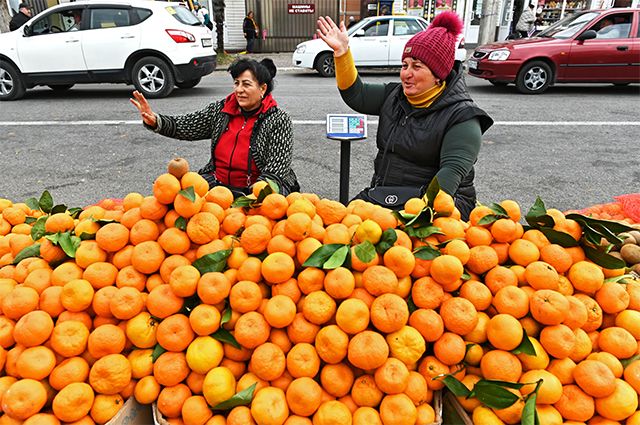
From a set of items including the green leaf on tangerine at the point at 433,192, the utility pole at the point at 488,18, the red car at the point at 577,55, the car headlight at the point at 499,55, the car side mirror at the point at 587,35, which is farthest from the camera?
the utility pole at the point at 488,18

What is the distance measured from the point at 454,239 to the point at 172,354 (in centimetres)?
107

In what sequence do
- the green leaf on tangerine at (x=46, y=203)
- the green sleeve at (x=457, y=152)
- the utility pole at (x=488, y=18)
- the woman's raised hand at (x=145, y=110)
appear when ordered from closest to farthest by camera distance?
the green leaf on tangerine at (x=46, y=203) → the green sleeve at (x=457, y=152) → the woman's raised hand at (x=145, y=110) → the utility pole at (x=488, y=18)

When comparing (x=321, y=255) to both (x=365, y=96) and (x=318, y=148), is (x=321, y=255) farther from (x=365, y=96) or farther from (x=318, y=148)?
(x=318, y=148)

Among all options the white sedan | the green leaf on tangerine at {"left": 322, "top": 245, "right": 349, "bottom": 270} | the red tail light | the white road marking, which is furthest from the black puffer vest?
the white sedan

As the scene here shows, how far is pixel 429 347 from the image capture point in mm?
1528

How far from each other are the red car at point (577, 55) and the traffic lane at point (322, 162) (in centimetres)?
274

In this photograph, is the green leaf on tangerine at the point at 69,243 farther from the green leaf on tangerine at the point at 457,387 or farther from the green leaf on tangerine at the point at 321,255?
the green leaf on tangerine at the point at 457,387

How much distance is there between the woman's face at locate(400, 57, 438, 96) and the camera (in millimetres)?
2533

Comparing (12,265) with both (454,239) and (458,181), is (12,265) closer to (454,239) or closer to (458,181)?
(454,239)

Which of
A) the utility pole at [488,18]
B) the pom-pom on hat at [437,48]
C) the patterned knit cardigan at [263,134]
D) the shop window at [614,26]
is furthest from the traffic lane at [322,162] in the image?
the utility pole at [488,18]

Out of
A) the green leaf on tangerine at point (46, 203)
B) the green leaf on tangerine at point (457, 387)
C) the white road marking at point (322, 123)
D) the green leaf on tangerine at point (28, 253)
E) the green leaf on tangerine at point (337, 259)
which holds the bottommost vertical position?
the white road marking at point (322, 123)

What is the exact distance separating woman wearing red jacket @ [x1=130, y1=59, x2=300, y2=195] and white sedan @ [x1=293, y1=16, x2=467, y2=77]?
9.19 m

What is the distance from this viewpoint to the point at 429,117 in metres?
2.64

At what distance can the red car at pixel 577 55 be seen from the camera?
9016mm
